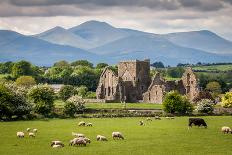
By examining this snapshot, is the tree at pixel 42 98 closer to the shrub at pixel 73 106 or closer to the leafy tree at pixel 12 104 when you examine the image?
the shrub at pixel 73 106

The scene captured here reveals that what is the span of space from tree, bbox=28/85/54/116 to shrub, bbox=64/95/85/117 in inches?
97.5

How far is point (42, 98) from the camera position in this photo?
293ft

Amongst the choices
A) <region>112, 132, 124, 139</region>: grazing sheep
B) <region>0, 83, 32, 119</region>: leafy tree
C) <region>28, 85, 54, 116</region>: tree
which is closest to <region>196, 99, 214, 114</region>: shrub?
<region>28, 85, 54, 116</region>: tree

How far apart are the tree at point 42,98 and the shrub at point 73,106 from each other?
2478 millimetres

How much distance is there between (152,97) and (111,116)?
1440 inches

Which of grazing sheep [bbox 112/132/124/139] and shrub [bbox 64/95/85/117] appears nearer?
grazing sheep [bbox 112/132/124/139]

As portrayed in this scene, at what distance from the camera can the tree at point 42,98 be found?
86688mm

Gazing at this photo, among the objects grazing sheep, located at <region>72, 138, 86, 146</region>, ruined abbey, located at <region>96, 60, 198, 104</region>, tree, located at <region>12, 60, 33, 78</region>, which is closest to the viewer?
grazing sheep, located at <region>72, 138, 86, 146</region>

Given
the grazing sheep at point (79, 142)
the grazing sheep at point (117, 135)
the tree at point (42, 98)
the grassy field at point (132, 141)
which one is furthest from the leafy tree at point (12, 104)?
the grazing sheep at point (79, 142)

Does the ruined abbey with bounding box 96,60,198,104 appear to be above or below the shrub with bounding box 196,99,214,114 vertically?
above

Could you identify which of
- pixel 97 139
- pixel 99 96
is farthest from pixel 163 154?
pixel 99 96

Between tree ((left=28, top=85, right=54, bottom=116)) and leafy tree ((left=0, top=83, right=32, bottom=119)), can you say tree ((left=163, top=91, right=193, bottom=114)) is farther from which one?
leafy tree ((left=0, top=83, right=32, bottom=119))

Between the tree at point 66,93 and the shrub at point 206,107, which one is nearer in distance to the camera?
the shrub at point 206,107

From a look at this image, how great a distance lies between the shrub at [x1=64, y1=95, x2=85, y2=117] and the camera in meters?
90.2
